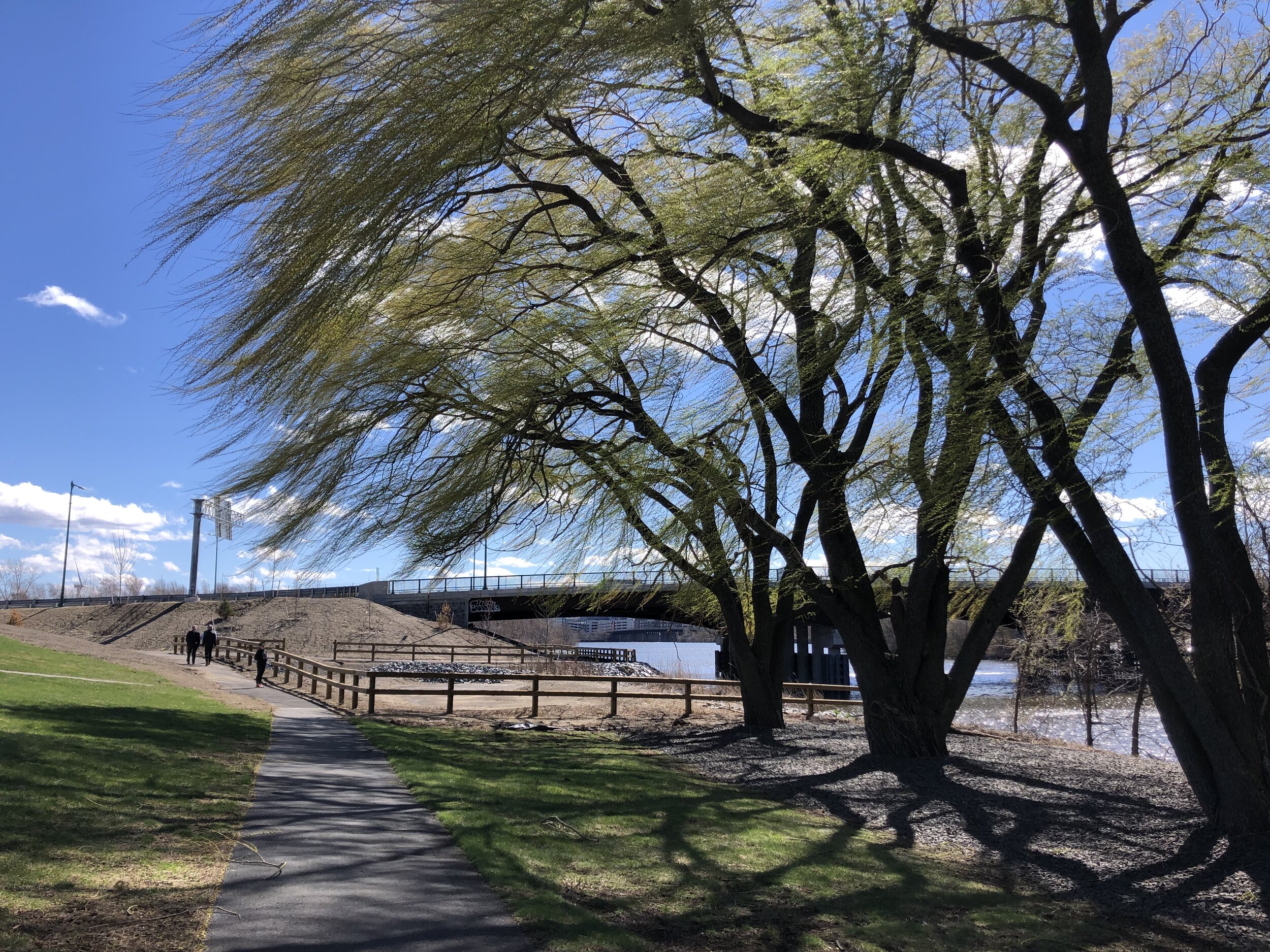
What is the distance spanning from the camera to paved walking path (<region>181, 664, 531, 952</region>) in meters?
4.60

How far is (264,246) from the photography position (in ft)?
20.8

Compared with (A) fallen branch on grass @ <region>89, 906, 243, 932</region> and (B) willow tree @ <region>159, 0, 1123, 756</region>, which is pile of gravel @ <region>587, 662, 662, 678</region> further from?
(A) fallen branch on grass @ <region>89, 906, 243, 932</region>

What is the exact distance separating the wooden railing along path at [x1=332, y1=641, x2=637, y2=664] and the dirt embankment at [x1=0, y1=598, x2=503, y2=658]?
206 cm

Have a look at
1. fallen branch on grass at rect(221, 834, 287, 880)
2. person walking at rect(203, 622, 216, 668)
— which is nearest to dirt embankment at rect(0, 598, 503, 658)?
person walking at rect(203, 622, 216, 668)

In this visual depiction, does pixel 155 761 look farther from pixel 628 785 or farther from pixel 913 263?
pixel 913 263

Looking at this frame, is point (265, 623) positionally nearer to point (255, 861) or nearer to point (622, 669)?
point (622, 669)

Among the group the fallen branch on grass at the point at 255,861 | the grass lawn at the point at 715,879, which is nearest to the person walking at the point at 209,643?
the grass lawn at the point at 715,879

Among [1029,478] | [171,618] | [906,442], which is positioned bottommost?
[171,618]

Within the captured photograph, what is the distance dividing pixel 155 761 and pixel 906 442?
10.4 m

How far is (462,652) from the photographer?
41094 millimetres

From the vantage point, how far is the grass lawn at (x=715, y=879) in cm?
529

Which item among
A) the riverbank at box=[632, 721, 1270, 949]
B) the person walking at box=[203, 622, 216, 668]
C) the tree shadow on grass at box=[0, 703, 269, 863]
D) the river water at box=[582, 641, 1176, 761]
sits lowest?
the river water at box=[582, 641, 1176, 761]

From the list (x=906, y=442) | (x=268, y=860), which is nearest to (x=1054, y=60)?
(x=906, y=442)

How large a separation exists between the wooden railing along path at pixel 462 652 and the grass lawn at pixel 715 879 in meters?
28.6
